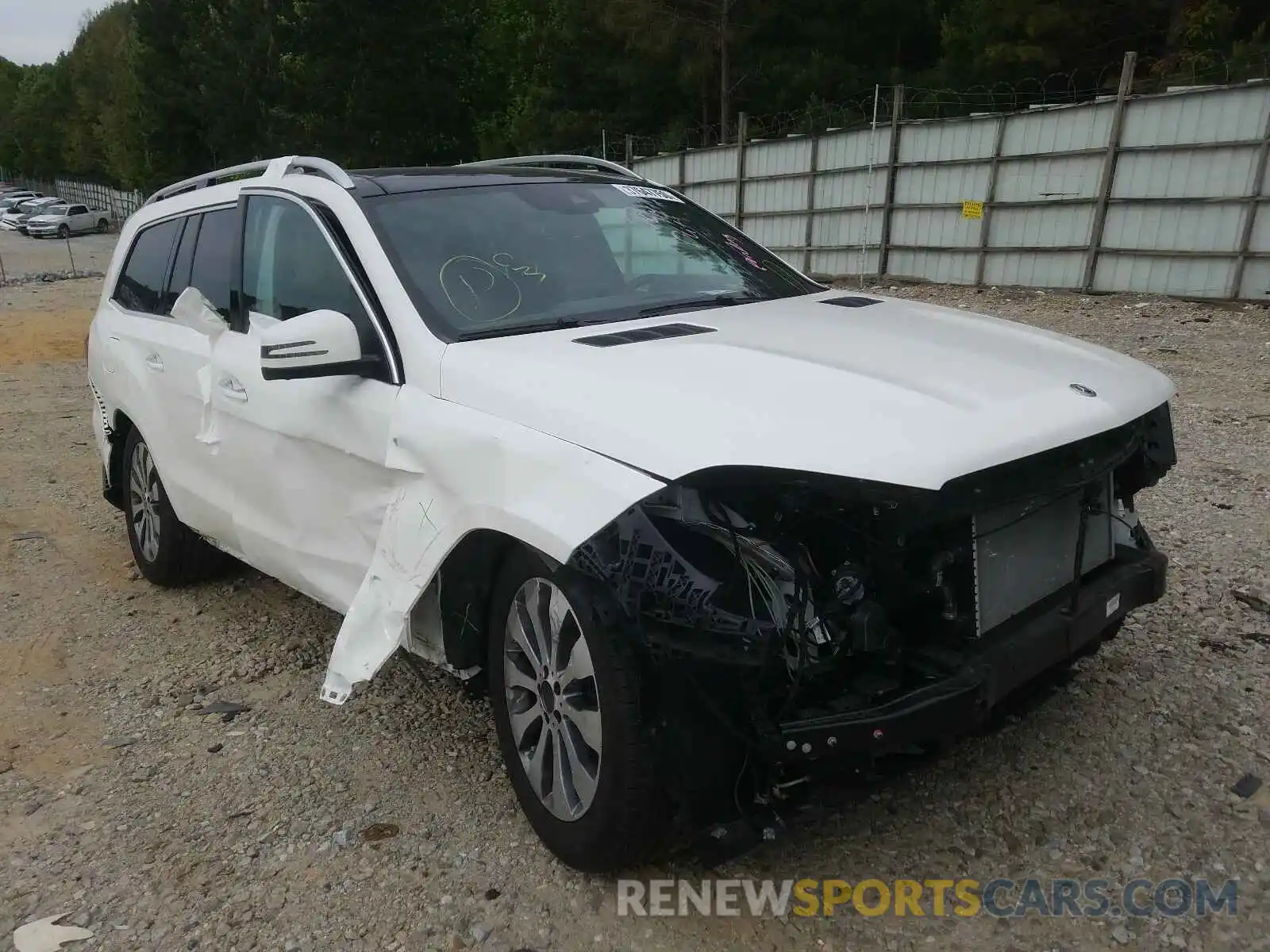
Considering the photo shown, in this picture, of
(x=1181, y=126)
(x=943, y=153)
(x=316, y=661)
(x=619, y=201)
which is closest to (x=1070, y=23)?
(x=943, y=153)

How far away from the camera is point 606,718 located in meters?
2.23

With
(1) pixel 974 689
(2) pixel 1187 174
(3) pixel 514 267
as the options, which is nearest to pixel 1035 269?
(2) pixel 1187 174

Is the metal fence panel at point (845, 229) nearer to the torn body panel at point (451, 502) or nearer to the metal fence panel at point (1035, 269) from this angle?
the metal fence panel at point (1035, 269)

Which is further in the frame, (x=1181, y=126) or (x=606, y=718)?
(x=1181, y=126)

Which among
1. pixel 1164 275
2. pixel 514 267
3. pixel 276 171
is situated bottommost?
pixel 1164 275

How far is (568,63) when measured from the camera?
3108 centimetres

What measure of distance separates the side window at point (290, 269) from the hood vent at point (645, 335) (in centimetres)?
66

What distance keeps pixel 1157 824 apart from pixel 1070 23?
2075 centimetres

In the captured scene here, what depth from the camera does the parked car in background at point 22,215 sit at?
1930 inches

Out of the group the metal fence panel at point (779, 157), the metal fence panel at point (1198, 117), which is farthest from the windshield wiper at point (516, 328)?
the metal fence panel at point (779, 157)

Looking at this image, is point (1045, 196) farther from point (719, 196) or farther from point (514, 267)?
point (514, 267)

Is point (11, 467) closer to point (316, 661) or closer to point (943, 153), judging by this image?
point (316, 661)

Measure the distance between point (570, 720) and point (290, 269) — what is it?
1922 millimetres

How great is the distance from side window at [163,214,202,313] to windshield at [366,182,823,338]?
1.42m
